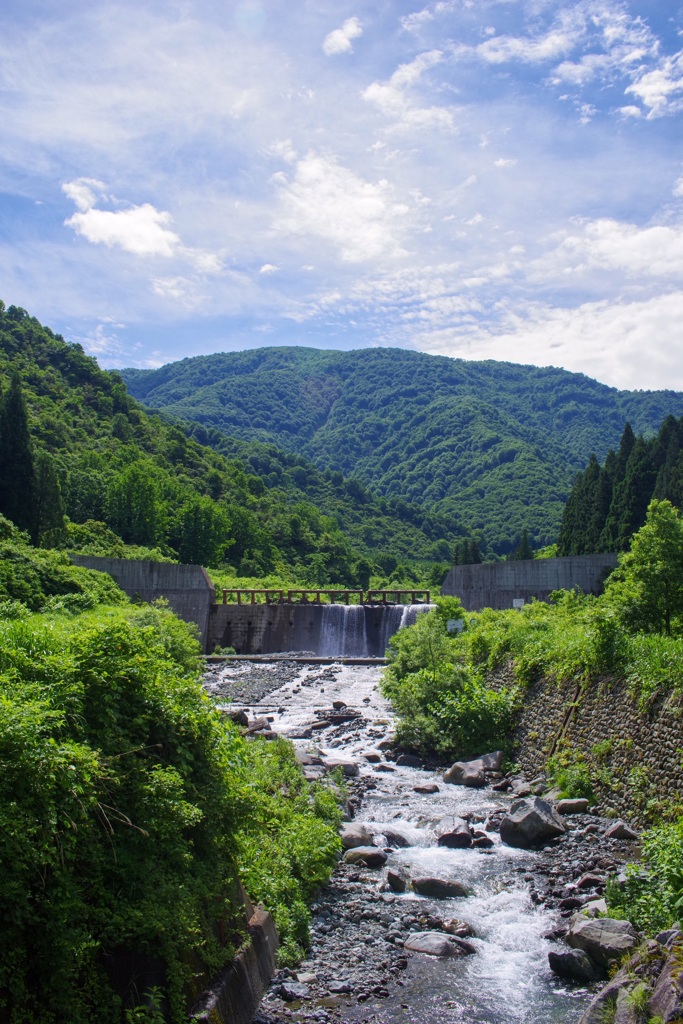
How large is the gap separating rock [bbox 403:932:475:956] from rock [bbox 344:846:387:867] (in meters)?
2.38

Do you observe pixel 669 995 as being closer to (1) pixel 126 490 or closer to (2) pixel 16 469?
(2) pixel 16 469

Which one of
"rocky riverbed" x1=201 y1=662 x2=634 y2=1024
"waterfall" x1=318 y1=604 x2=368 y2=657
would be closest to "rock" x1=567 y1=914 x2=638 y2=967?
"rocky riverbed" x1=201 y1=662 x2=634 y2=1024

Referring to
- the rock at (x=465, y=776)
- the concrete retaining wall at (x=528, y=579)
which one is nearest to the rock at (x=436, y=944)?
the rock at (x=465, y=776)

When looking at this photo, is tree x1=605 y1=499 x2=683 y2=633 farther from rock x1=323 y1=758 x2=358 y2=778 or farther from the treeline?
the treeline

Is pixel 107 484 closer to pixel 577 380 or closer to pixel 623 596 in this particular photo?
pixel 623 596

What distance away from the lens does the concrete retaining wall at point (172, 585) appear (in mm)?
39531

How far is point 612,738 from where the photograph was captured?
12820mm

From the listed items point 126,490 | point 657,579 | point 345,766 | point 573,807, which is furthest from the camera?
point 126,490

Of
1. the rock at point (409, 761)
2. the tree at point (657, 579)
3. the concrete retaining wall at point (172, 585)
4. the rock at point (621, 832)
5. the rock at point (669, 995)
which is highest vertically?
the tree at point (657, 579)

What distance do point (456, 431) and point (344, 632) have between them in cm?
11730

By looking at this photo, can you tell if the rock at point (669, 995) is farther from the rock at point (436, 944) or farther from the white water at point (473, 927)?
the rock at point (436, 944)

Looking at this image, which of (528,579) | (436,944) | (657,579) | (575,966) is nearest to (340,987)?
(436,944)

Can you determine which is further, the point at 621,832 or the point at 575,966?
the point at 621,832

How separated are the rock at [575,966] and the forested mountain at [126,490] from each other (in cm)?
3672
